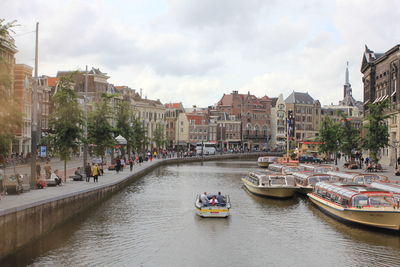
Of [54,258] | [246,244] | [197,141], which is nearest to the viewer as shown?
[54,258]

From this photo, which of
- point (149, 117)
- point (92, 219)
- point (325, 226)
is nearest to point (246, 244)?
point (325, 226)

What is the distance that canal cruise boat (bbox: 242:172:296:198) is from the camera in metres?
46.0

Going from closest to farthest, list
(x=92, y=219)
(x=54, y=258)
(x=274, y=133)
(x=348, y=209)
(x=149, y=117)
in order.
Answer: (x=54, y=258)
(x=348, y=209)
(x=92, y=219)
(x=149, y=117)
(x=274, y=133)

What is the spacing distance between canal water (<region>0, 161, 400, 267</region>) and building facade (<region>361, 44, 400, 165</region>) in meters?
38.2

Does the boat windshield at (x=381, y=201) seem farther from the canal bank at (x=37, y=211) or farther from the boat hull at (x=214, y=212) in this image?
the canal bank at (x=37, y=211)

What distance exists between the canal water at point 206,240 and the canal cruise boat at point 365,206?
66 centimetres

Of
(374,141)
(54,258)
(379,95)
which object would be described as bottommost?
(54,258)

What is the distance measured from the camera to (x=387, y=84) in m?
86.3

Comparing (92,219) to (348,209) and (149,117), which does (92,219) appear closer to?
(348,209)

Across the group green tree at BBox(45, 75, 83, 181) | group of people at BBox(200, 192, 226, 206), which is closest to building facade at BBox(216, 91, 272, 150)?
green tree at BBox(45, 75, 83, 181)

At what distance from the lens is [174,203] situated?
143 feet

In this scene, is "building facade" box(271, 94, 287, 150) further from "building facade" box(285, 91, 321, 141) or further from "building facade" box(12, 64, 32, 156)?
"building facade" box(12, 64, 32, 156)

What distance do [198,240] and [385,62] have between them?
68960 millimetres

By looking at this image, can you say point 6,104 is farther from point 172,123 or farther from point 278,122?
point 278,122
